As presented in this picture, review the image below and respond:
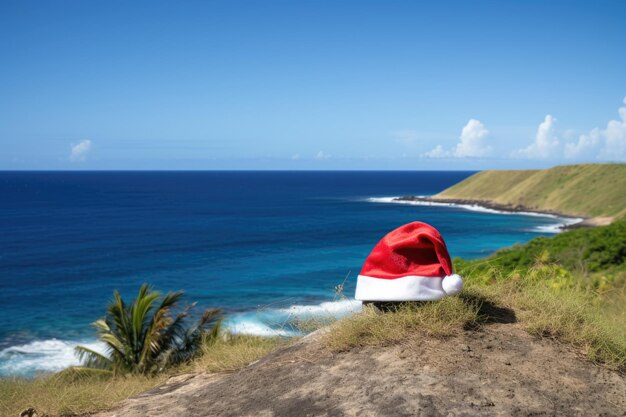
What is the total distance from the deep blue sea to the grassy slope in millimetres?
8583

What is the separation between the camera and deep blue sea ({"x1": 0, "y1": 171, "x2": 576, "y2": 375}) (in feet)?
90.4

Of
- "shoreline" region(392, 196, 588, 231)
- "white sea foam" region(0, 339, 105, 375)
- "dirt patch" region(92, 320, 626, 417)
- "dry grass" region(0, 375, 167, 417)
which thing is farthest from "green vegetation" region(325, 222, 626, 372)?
"shoreline" region(392, 196, 588, 231)

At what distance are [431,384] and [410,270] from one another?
4.77ft

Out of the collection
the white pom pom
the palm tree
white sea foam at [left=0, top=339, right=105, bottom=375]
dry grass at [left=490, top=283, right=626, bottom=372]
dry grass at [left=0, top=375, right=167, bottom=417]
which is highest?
the white pom pom

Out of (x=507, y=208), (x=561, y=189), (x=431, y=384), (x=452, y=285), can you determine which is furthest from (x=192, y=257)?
(x=561, y=189)

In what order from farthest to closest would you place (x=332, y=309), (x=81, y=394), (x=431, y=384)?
(x=332, y=309)
(x=81, y=394)
(x=431, y=384)

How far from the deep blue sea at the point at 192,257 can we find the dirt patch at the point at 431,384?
1531mm

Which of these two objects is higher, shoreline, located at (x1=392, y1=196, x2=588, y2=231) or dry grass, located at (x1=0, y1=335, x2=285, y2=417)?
dry grass, located at (x1=0, y1=335, x2=285, y2=417)

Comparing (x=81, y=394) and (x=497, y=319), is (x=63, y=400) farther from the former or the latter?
(x=497, y=319)

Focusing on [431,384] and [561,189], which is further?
[561,189]

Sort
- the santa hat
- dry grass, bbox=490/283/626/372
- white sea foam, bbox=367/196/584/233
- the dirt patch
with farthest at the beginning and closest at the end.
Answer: white sea foam, bbox=367/196/584/233, the santa hat, dry grass, bbox=490/283/626/372, the dirt patch

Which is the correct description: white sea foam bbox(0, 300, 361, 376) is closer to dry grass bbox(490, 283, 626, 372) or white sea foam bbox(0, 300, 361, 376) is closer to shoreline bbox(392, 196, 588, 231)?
dry grass bbox(490, 283, 626, 372)

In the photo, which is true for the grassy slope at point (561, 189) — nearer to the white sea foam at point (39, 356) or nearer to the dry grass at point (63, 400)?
the white sea foam at point (39, 356)

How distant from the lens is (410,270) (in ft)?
20.6
